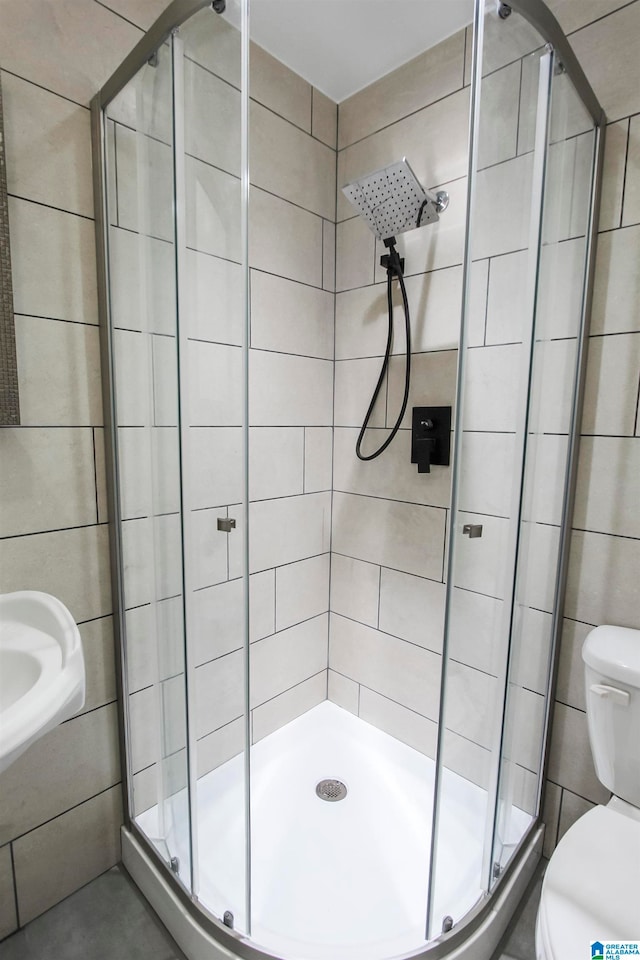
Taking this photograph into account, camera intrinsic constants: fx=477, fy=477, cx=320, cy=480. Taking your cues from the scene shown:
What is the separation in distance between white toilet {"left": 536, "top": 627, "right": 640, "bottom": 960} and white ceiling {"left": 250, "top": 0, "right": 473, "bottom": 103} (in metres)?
1.74

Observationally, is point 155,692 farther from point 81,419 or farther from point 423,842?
point 423,842

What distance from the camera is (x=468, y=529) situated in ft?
3.16

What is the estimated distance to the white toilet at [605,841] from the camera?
842 mm

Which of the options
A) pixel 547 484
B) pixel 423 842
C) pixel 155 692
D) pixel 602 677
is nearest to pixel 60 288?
pixel 155 692

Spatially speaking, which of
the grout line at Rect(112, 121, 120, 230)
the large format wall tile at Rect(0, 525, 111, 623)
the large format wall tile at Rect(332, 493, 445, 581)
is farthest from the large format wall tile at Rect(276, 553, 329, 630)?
the grout line at Rect(112, 121, 120, 230)

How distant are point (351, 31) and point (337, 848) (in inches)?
93.7

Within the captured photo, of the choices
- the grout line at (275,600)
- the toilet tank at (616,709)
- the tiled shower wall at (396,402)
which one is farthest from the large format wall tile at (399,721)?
the toilet tank at (616,709)

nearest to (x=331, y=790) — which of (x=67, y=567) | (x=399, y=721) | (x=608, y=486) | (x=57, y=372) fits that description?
(x=399, y=721)

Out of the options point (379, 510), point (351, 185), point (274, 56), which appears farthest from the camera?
point (379, 510)

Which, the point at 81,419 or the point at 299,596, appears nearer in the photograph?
the point at 81,419

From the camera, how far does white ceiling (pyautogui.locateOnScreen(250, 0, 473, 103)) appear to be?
1.31 m

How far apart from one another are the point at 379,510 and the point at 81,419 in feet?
3.30

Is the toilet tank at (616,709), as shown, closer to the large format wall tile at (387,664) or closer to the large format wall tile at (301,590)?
the large format wall tile at (387,664)

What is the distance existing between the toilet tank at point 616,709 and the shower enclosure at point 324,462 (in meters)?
0.15
